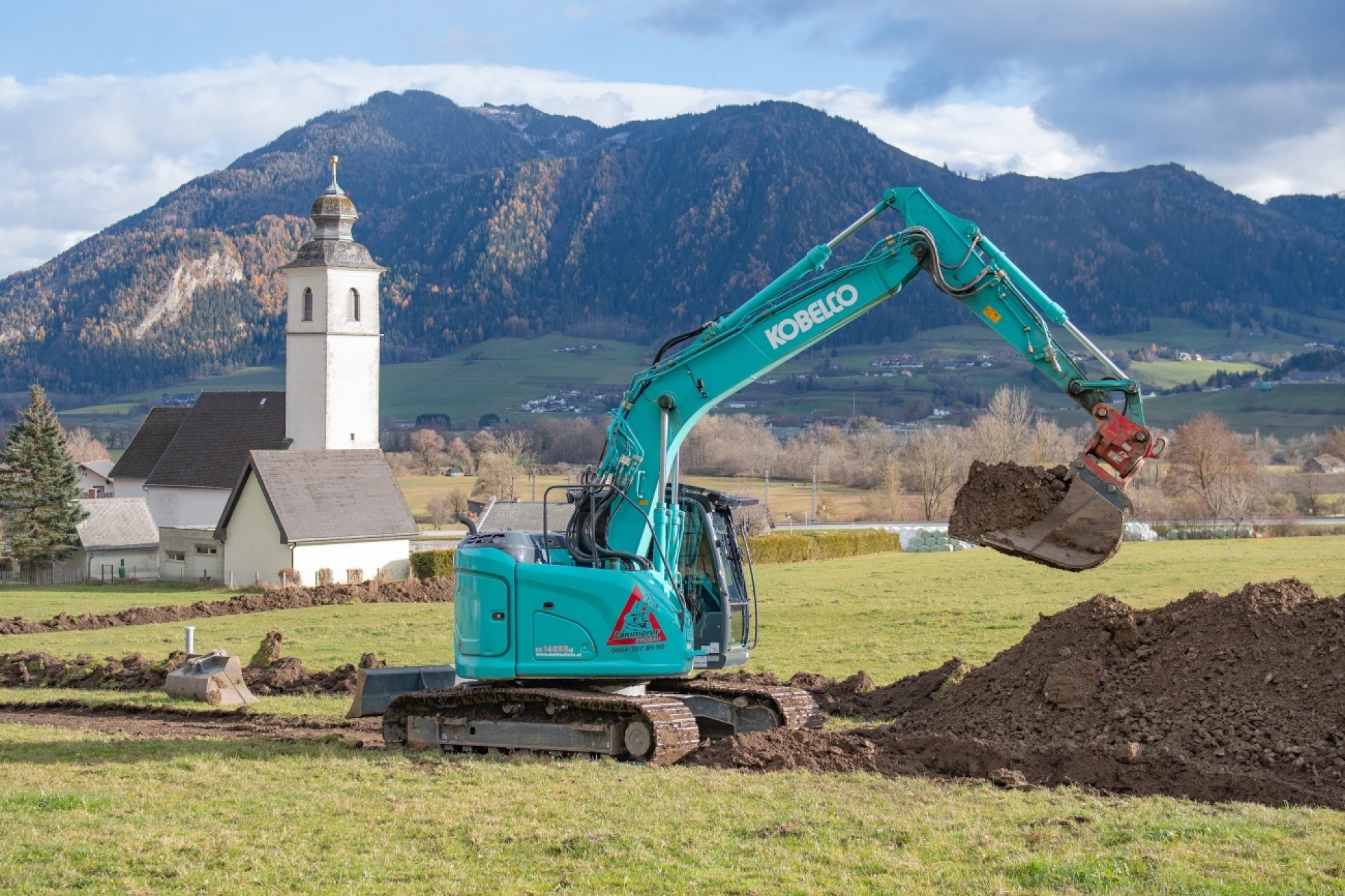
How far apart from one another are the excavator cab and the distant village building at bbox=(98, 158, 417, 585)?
121 ft

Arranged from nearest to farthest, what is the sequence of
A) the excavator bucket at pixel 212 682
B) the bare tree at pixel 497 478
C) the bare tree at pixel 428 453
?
the excavator bucket at pixel 212 682 < the bare tree at pixel 497 478 < the bare tree at pixel 428 453

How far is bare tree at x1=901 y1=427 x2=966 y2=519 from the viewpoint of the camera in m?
85.2

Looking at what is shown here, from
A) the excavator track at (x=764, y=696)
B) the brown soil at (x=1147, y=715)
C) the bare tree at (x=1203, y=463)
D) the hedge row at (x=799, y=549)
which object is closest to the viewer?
the brown soil at (x=1147, y=715)

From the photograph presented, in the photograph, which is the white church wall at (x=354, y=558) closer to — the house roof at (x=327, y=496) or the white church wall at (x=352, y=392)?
the house roof at (x=327, y=496)

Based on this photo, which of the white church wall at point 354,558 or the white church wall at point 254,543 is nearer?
the white church wall at point 354,558

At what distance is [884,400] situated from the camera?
626 feet

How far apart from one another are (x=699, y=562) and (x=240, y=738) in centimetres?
601

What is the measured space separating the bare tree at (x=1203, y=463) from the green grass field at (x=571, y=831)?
240 ft

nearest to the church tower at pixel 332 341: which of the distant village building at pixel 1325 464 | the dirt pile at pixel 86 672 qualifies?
the dirt pile at pixel 86 672

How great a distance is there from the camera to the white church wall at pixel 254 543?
49219mm

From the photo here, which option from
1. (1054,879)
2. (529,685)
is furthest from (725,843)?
(529,685)

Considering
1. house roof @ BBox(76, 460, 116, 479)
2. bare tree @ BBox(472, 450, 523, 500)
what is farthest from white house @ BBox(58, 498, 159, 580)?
house roof @ BBox(76, 460, 116, 479)

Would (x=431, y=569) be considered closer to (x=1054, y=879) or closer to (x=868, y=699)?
(x=868, y=699)

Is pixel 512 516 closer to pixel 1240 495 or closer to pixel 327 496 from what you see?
pixel 327 496
